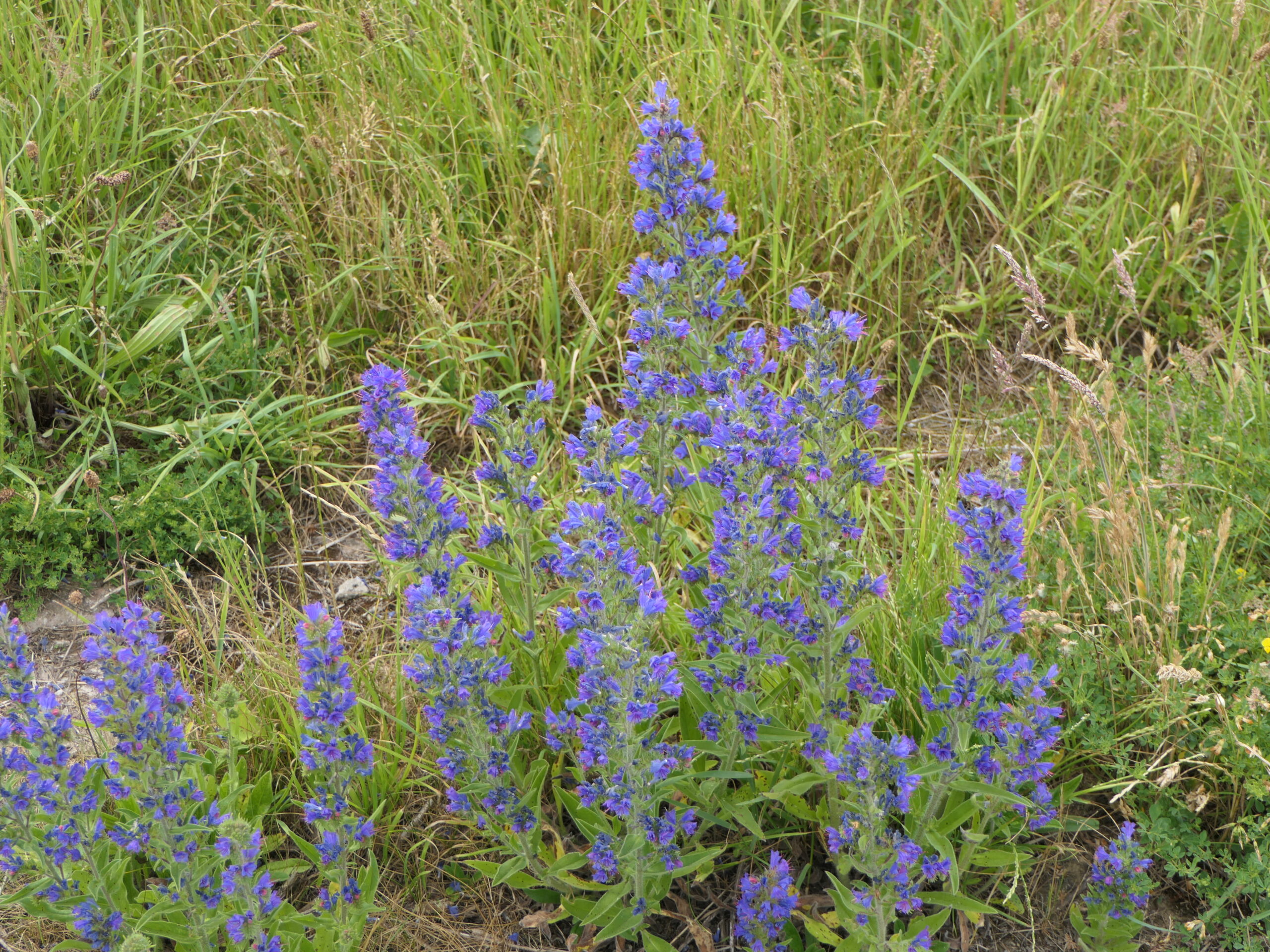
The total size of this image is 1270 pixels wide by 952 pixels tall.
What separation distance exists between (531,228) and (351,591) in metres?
1.54

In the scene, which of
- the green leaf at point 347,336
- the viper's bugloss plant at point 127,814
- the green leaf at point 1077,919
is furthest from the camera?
the green leaf at point 347,336

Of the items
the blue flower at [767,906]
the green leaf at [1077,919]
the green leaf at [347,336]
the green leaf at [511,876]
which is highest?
the green leaf at [347,336]

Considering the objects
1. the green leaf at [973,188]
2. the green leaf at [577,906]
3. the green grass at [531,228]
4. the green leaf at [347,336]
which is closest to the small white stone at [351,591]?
the green grass at [531,228]

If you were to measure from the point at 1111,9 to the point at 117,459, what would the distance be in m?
4.02

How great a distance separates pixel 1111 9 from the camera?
419cm

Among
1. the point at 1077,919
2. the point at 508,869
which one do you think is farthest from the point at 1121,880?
the point at 508,869

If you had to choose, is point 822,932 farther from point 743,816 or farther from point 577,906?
point 577,906

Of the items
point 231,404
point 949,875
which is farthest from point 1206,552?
point 231,404

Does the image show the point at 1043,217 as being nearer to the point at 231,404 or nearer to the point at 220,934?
the point at 231,404

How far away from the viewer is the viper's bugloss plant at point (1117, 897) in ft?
7.31

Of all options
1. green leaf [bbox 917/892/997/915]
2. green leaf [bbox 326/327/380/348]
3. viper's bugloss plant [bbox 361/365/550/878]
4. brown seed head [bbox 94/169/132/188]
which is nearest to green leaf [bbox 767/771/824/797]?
green leaf [bbox 917/892/997/915]

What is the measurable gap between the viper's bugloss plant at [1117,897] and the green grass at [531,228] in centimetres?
94

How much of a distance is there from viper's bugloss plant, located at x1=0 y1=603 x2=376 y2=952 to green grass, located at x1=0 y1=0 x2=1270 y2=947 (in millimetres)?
919

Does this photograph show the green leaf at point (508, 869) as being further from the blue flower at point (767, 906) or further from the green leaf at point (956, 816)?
the green leaf at point (956, 816)
